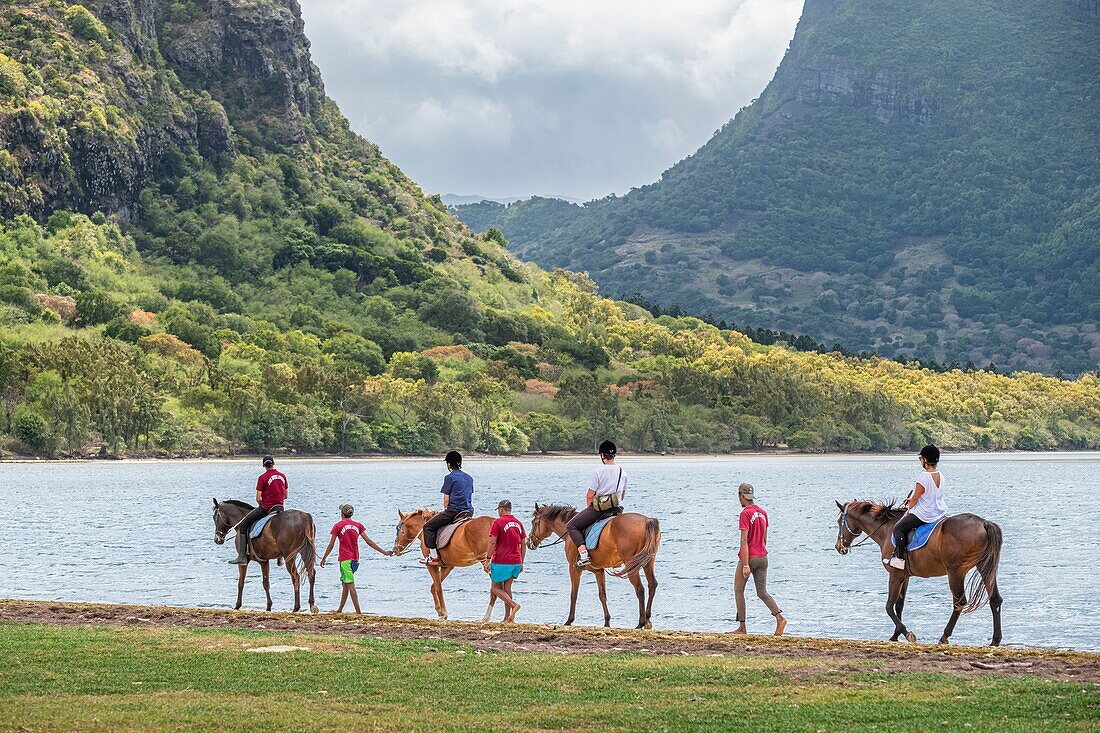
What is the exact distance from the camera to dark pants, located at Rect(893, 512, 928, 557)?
22.2m

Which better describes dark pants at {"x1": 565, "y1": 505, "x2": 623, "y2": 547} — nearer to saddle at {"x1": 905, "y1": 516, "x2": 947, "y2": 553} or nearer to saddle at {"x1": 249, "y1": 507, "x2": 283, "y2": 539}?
saddle at {"x1": 905, "y1": 516, "x2": 947, "y2": 553}

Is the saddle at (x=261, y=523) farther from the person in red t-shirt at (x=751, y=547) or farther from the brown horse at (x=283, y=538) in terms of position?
the person in red t-shirt at (x=751, y=547)

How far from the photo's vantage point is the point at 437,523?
82.8 ft

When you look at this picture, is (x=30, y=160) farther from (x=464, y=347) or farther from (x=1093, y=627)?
(x=1093, y=627)

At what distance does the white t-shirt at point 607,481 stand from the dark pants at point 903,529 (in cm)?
446

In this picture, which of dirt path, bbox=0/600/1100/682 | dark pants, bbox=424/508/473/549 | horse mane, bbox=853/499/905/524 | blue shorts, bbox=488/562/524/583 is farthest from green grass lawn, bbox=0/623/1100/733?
horse mane, bbox=853/499/905/524

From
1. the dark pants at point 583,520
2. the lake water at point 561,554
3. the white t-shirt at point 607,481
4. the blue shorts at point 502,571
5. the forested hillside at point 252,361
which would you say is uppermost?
the forested hillside at point 252,361

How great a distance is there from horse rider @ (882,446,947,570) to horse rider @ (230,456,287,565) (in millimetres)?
11038

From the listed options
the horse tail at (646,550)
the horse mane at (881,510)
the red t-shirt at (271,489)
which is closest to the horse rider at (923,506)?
the horse mane at (881,510)

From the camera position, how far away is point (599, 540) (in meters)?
24.2

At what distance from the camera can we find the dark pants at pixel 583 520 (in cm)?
2416

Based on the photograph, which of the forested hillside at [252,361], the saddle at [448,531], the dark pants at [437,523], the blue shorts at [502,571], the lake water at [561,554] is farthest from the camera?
the forested hillside at [252,361]

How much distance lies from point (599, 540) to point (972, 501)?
73.0 meters

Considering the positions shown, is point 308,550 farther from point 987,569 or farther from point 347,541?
point 987,569
